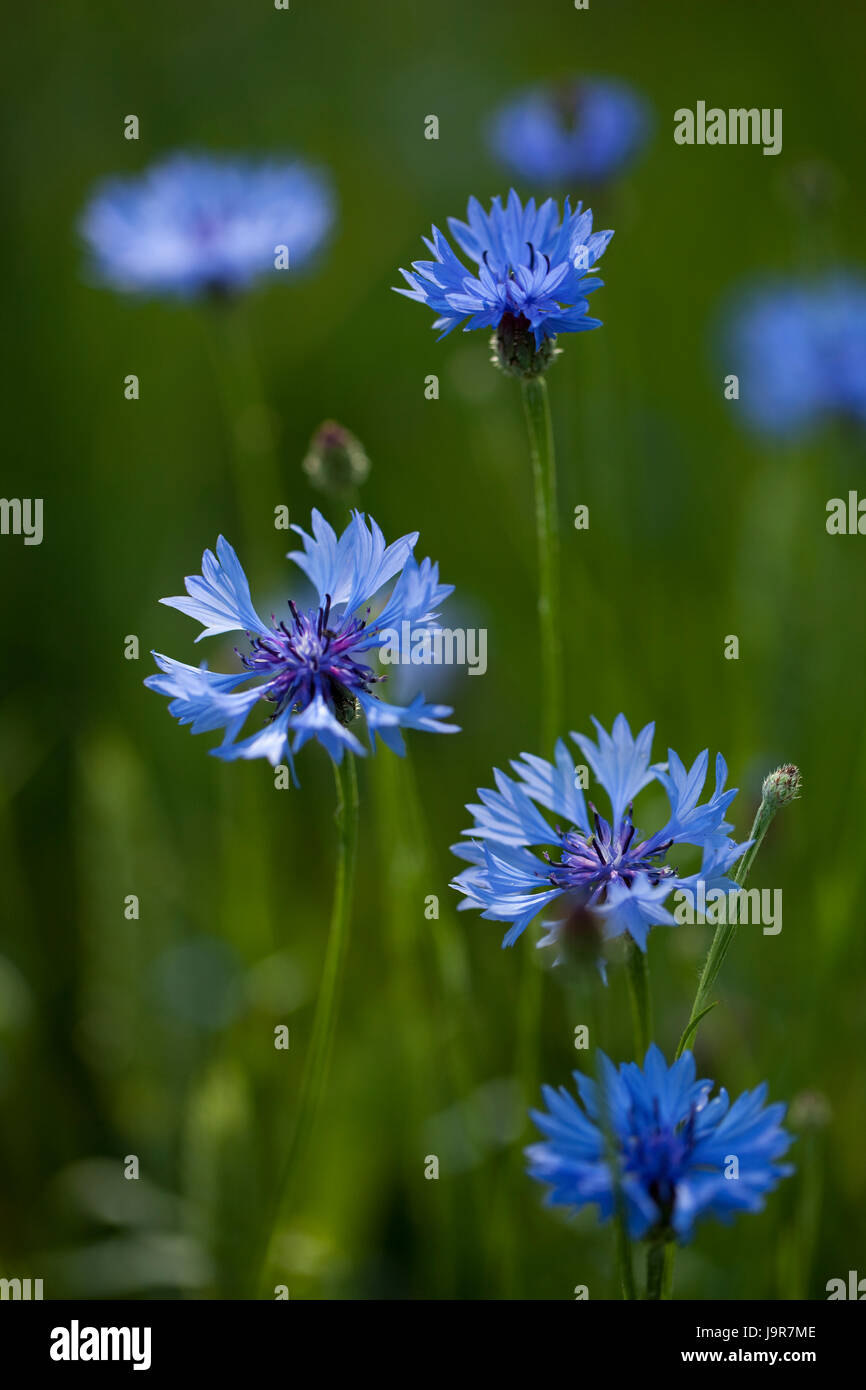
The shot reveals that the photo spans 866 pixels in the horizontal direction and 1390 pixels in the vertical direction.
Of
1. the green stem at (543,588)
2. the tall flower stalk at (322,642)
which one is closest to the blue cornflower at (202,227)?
the green stem at (543,588)

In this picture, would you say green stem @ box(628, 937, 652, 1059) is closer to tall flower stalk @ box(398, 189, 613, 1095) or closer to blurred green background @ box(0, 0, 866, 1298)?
blurred green background @ box(0, 0, 866, 1298)

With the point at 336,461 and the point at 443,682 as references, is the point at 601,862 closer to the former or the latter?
the point at 336,461

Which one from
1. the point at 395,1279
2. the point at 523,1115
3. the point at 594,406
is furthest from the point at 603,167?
the point at 395,1279

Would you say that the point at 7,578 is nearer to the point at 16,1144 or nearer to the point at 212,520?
the point at 212,520

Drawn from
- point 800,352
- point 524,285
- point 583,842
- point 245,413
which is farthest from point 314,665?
point 800,352

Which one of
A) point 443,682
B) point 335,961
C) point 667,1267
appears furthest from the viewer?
point 443,682

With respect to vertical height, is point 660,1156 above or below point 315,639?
below
